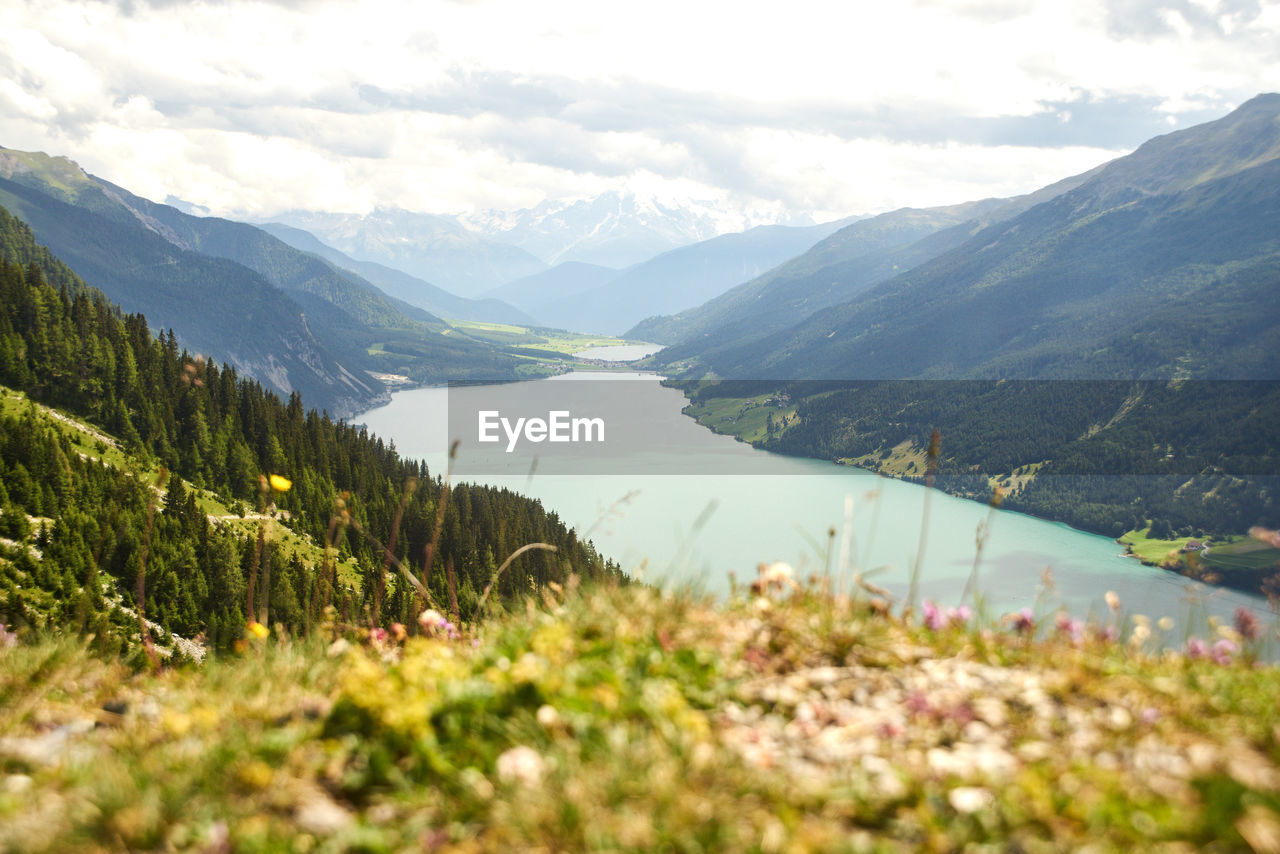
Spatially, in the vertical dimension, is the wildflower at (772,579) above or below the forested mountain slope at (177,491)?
above

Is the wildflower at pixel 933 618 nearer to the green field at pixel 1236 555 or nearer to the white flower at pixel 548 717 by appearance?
the white flower at pixel 548 717

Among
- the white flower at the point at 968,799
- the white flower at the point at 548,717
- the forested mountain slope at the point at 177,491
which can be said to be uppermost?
the white flower at the point at 968,799

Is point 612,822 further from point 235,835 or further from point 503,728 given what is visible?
point 235,835

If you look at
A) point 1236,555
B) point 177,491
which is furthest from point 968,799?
point 1236,555

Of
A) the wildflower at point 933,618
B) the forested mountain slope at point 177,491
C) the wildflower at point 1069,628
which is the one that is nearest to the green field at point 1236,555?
the forested mountain slope at point 177,491

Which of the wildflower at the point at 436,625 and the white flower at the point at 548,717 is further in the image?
the wildflower at the point at 436,625

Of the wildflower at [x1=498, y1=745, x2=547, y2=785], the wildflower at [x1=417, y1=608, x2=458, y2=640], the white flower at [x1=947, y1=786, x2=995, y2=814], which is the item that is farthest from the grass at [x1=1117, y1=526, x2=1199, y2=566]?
the wildflower at [x1=498, y1=745, x2=547, y2=785]

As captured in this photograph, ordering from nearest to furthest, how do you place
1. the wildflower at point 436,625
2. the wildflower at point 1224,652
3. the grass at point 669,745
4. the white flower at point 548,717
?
the grass at point 669,745 → the white flower at point 548,717 → the wildflower at point 1224,652 → the wildflower at point 436,625

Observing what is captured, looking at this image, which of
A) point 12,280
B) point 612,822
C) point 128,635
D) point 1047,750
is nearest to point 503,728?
point 612,822

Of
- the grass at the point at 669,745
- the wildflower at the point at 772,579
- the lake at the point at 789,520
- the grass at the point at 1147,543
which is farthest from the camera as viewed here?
the grass at the point at 1147,543
